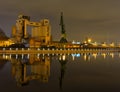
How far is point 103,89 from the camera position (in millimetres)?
20359

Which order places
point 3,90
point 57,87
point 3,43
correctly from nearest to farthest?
point 3,90, point 57,87, point 3,43

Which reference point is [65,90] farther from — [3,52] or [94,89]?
[3,52]

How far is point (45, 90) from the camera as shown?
19.5 m

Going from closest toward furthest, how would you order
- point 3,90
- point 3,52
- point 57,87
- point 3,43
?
1. point 3,90
2. point 57,87
3. point 3,52
4. point 3,43

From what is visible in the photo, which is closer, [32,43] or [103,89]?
[103,89]

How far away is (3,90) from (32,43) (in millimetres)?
164220

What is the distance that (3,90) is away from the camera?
1938 cm

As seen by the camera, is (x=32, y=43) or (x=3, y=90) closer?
(x=3, y=90)

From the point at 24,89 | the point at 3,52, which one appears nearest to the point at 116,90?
the point at 24,89

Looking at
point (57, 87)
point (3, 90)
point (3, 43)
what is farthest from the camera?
point (3, 43)

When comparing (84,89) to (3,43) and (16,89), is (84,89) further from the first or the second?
(3,43)

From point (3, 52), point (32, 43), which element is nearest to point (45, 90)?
point (3, 52)

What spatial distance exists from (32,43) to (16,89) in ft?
537

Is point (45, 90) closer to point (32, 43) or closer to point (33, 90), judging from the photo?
point (33, 90)
